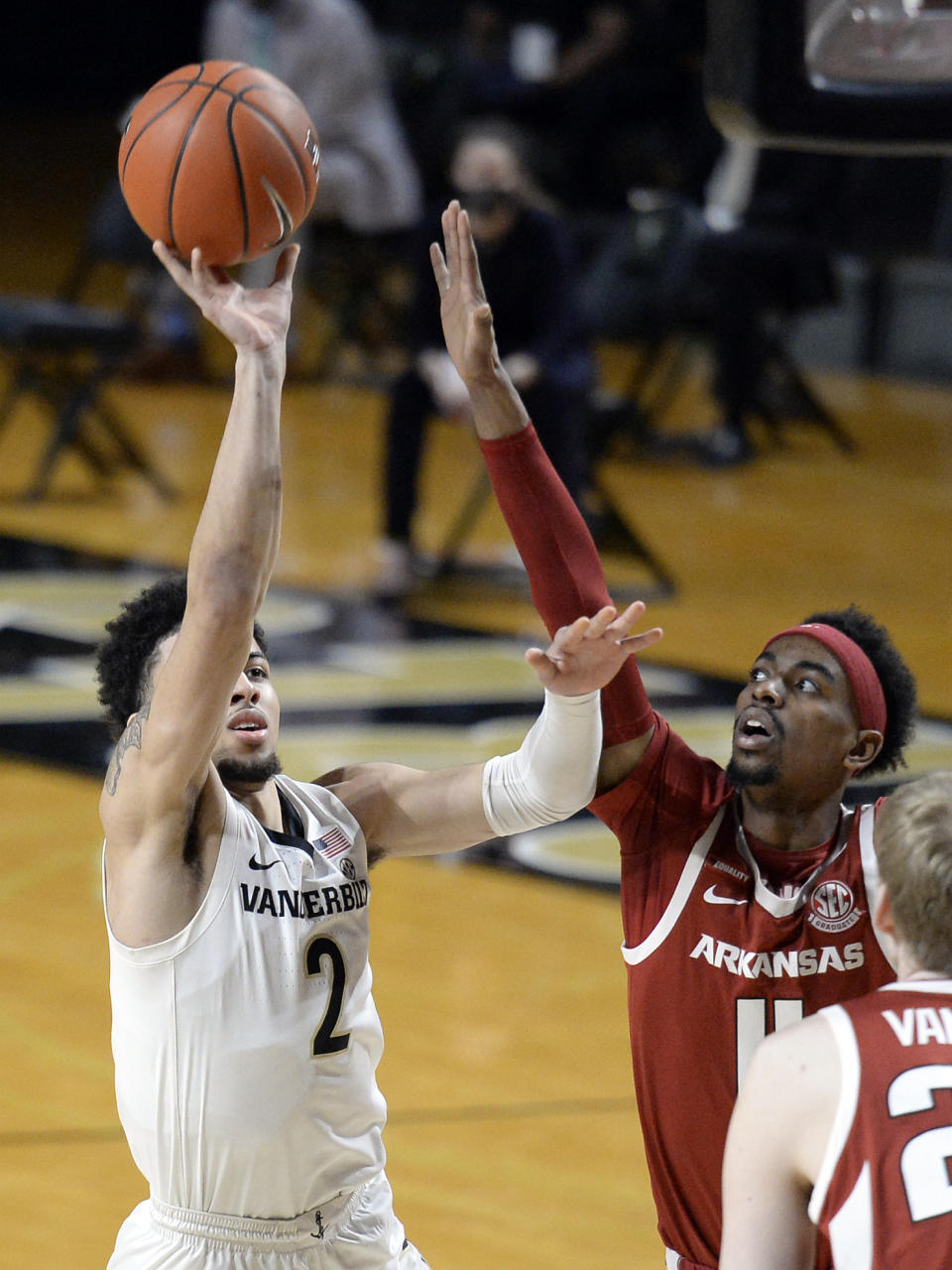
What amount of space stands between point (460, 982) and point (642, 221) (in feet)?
20.5

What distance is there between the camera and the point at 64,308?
406 inches

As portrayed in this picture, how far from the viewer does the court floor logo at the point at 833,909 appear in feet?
9.28

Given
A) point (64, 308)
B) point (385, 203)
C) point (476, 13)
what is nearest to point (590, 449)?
point (64, 308)

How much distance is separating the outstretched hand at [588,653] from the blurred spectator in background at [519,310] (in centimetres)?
540

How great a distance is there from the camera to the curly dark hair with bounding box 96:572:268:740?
2.87 meters

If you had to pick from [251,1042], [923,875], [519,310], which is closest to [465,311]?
[251,1042]

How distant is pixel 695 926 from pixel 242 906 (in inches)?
26.2

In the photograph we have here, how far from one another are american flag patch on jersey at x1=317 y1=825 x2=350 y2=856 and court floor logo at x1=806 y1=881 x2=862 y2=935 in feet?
2.26

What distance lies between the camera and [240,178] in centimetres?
311

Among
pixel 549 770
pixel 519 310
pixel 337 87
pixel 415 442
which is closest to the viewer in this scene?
pixel 549 770

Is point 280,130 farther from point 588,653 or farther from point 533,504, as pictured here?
point 588,653

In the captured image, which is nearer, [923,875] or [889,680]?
[923,875]

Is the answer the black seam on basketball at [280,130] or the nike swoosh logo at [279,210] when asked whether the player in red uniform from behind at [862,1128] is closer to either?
the nike swoosh logo at [279,210]

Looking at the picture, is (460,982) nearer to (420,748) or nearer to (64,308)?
(420,748)
